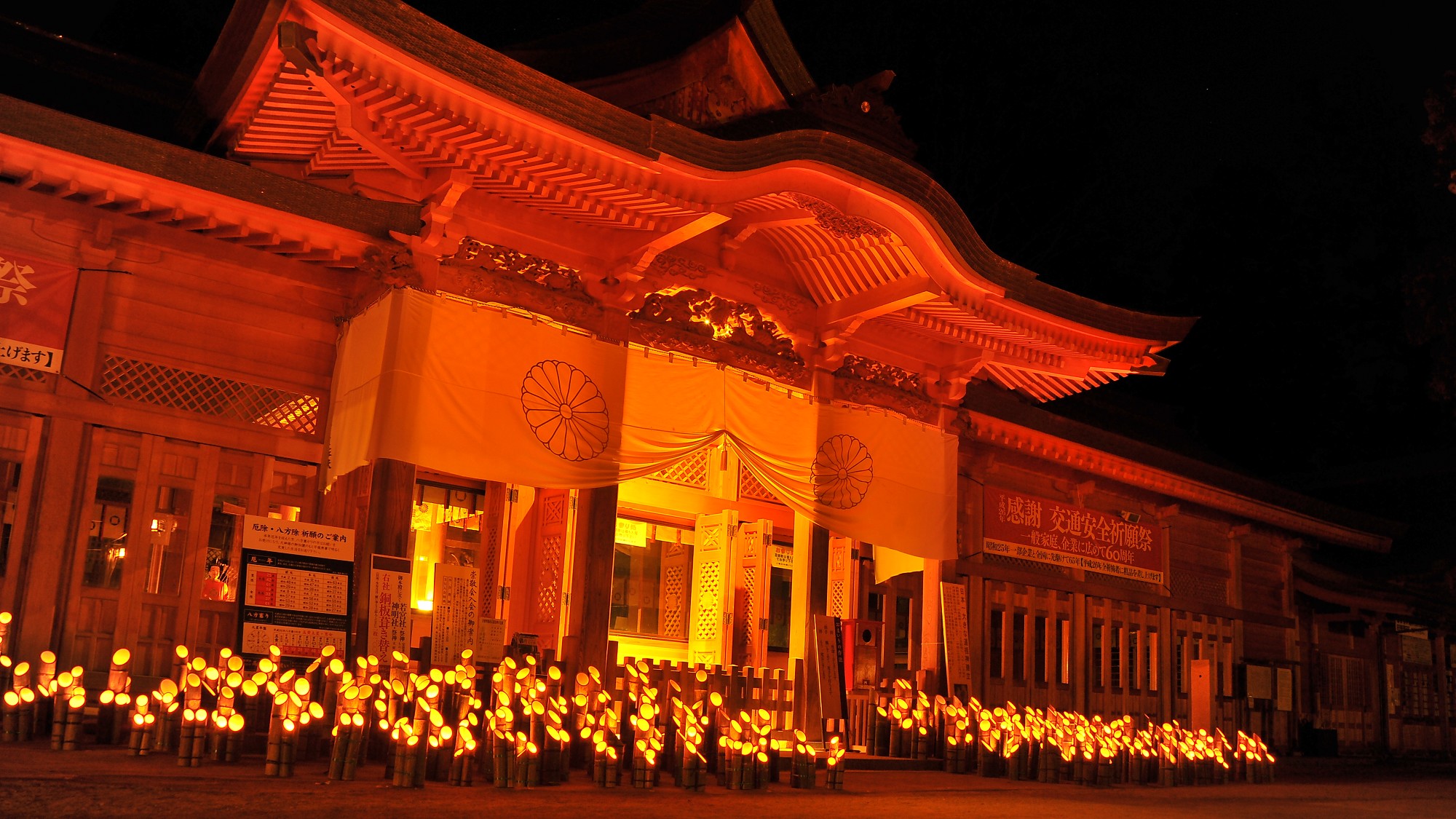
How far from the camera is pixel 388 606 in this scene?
7836mm


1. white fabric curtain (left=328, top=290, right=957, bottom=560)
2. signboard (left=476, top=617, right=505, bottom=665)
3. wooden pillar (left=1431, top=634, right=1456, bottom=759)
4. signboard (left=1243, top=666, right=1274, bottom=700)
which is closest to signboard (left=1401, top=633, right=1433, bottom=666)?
wooden pillar (left=1431, top=634, right=1456, bottom=759)

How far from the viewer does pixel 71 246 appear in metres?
7.70

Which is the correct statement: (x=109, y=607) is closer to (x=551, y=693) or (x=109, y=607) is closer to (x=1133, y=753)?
(x=551, y=693)

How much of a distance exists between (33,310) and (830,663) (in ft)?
21.0

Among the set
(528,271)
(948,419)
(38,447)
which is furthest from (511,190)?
(948,419)

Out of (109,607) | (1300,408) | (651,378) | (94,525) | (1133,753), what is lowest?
(1133,753)

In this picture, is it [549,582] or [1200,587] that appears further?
[1200,587]

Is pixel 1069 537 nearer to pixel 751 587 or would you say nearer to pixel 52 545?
pixel 751 587

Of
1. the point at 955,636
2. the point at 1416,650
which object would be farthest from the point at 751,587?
the point at 1416,650

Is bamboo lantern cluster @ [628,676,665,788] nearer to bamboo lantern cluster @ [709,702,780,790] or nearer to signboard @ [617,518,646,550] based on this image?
bamboo lantern cluster @ [709,702,780,790]

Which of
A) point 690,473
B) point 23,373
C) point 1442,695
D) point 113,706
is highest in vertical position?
point 690,473

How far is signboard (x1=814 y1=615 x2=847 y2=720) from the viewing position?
9531mm

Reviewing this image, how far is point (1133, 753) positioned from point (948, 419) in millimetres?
3486

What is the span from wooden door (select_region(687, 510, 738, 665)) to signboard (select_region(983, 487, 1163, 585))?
9.23ft
